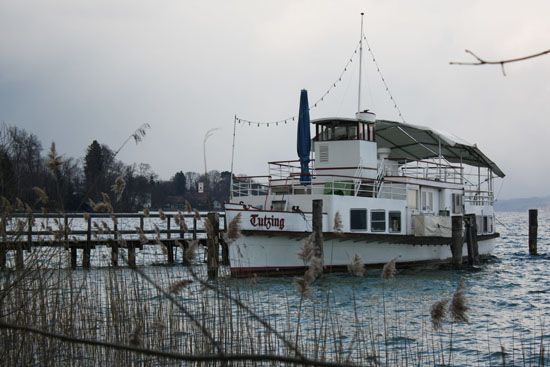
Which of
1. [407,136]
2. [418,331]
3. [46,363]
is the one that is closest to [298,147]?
[407,136]

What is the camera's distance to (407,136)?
33062mm

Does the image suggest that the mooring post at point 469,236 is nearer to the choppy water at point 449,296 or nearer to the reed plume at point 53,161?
the choppy water at point 449,296

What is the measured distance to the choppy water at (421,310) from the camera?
12578mm

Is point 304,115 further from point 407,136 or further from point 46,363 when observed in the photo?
point 46,363

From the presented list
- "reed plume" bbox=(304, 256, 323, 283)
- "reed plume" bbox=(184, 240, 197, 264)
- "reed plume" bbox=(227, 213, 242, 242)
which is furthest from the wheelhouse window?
"reed plume" bbox=(184, 240, 197, 264)

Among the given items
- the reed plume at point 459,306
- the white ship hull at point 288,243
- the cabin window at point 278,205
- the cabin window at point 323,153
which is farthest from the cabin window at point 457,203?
the reed plume at point 459,306

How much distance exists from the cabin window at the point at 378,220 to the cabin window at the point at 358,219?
13.5 inches

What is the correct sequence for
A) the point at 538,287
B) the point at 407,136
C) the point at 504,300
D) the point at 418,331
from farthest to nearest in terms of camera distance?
the point at 407,136 → the point at 538,287 → the point at 504,300 → the point at 418,331

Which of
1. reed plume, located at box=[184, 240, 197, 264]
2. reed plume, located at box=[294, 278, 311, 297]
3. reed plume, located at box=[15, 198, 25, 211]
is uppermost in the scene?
reed plume, located at box=[15, 198, 25, 211]

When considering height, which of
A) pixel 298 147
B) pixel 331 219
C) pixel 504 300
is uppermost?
pixel 298 147

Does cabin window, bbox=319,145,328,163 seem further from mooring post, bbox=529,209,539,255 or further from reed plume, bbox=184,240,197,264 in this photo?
reed plume, bbox=184,240,197,264

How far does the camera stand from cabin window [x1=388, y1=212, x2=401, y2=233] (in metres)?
28.1

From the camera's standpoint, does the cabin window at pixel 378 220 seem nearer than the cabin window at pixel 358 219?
No

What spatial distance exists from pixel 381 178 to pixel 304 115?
3.84m
